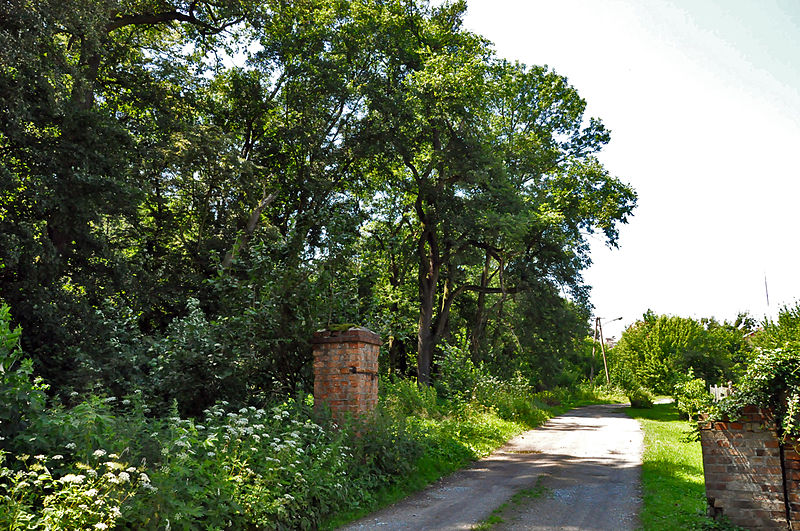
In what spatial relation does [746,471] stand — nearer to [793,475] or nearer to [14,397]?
[793,475]

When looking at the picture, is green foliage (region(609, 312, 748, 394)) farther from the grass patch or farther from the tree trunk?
the grass patch

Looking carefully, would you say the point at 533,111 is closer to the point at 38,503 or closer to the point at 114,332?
the point at 114,332

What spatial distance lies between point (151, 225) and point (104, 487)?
17787 millimetres

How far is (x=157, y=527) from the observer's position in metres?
4.69

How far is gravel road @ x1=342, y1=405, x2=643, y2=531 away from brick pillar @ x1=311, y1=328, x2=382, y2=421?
5.73 feet

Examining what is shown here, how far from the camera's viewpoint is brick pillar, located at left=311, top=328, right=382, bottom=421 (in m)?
9.13

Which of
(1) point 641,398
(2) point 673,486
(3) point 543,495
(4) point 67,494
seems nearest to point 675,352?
(1) point 641,398

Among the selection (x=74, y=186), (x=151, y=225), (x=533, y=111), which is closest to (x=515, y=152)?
(x=533, y=111)

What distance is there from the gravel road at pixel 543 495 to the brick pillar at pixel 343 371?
1.75m

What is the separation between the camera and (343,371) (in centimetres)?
920

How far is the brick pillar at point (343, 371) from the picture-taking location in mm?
9133

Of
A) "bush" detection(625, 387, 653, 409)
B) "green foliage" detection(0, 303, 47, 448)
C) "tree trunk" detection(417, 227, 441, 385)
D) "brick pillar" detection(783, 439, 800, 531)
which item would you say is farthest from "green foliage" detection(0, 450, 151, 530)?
"bush" detection(625, 387, 653, 409)

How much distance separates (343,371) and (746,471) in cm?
565

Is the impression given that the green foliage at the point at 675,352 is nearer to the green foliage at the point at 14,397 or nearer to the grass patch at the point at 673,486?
the grass patch at the point at 673,486
